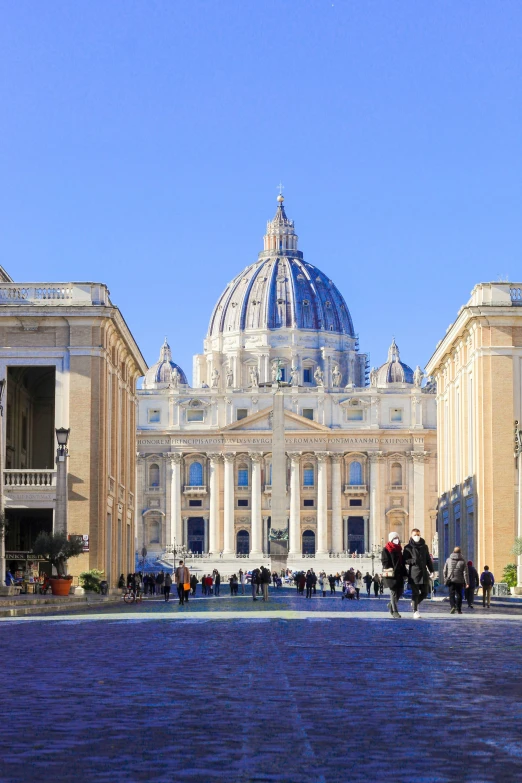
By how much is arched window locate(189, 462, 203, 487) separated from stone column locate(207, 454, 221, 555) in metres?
1.36

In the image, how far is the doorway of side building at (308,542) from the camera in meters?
145

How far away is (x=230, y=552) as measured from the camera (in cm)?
14038

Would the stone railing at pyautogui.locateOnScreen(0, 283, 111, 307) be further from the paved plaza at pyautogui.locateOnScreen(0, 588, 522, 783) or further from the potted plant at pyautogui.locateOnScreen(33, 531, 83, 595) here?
the paved plaza at pyautogui.locateOnScreen(0, 588, 522, 783)

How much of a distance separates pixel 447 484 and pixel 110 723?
6220 cm

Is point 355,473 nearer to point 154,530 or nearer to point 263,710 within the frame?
point 154,530

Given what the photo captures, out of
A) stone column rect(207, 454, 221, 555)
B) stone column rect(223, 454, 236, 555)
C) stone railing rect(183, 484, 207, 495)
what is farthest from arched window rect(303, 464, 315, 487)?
stone railing rect(183, 484, 207, 495)

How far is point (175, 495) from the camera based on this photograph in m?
144

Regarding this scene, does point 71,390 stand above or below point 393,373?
below

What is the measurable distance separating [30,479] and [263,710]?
43.7 m

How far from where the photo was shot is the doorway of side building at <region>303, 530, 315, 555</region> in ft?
476

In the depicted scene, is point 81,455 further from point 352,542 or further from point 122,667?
point 352,542

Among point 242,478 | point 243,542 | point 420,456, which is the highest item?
point 420,456

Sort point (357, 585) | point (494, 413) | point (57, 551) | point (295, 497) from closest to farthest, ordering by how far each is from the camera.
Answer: point (57, 551), point (494, 413), point (357, 585), point (295, 497)

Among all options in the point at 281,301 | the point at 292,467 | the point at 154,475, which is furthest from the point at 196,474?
the point at 281,301
